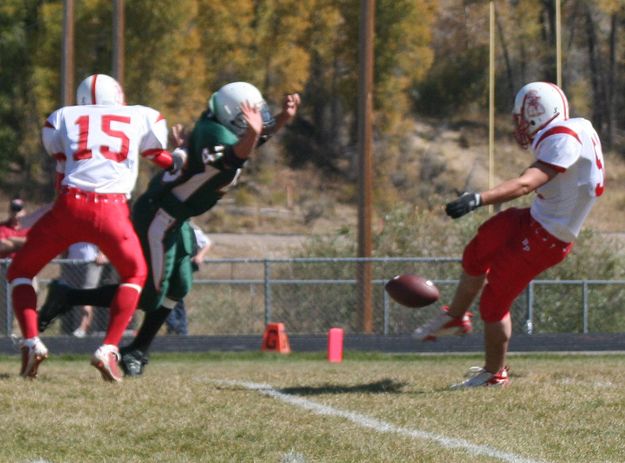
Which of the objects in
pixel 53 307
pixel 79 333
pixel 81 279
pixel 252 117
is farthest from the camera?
pixel 81 279

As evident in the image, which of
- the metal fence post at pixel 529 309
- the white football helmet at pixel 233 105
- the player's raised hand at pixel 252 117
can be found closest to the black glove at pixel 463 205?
the player's raised hand at pixel 252 117

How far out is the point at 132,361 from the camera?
29.3 ft

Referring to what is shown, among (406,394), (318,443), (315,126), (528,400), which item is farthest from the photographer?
(315,126)

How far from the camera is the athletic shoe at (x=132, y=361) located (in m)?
8.92

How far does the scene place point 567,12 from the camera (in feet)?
146

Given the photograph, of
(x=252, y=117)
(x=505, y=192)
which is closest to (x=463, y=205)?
(x=505, y=192)

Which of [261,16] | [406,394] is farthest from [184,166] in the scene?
[261,16]

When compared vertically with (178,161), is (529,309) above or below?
below

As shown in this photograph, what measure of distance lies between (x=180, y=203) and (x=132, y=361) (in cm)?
108

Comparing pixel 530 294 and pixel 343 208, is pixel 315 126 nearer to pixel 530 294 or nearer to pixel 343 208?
pixel 343 208

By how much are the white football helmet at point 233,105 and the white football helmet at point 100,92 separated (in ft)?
2.08

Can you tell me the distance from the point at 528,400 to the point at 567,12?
3878 centimetres

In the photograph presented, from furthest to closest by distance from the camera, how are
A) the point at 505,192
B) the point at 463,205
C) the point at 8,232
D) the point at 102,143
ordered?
the point at 8,232, the point at 102,143, the point at 505,192, the point at 463,205

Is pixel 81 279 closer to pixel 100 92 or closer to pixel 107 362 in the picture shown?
pixel 100 92
